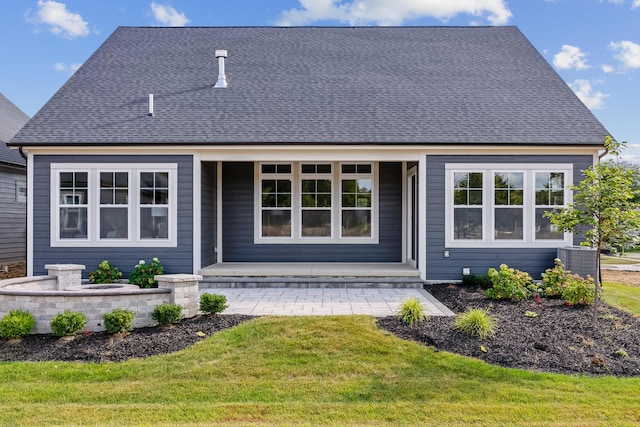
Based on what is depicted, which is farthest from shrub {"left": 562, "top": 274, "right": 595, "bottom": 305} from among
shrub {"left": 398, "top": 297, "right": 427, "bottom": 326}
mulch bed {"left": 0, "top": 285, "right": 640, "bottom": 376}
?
shrub {"left": 398, "top": 297, "right": 427, "bottom": 326}

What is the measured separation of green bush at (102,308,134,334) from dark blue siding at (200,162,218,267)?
4.03 meters

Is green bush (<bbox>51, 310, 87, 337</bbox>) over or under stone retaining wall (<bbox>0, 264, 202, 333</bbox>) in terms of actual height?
under

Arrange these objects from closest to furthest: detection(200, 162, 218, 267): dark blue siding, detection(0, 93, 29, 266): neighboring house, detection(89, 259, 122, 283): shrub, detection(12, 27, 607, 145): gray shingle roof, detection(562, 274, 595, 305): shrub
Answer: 1. detection(562, 274, 595, 305): shrub
2. detection(89, 259, 122, 283): shrub
3. detection(12, 27, 607, 145): gray shingle roof
4. detection(200, 162, 218, 267): dark blue siding
5. detection(0, 93, 29, 266): neighboring house

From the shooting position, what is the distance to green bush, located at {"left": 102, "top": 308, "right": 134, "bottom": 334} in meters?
5.34

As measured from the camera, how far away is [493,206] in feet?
29.9

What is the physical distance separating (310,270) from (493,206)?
13.6 ft

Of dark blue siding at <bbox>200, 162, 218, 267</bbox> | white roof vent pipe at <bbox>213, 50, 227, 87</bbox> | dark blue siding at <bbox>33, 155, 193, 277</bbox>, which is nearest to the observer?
dark blue siding at <bbox>33, 155, 193, 277</bbox>

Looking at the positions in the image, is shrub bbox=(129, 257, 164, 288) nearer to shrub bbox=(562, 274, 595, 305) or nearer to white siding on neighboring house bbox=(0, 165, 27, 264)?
white siding on neighboring house bbox=(0, 165, 27, 264)

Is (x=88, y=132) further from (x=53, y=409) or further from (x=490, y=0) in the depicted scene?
(x=490, y=0)

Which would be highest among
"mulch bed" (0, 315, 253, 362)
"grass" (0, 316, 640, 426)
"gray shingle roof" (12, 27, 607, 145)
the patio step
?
A: "gray shingle roof" (12, 27, 607, 145)

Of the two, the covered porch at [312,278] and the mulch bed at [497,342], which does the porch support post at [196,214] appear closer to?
the covered porch at [312,278]

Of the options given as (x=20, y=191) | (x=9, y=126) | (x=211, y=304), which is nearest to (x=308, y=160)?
(x=211, y=304)

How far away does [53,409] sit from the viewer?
3.69 m

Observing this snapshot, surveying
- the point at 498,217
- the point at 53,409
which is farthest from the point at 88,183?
the point at 498,217
